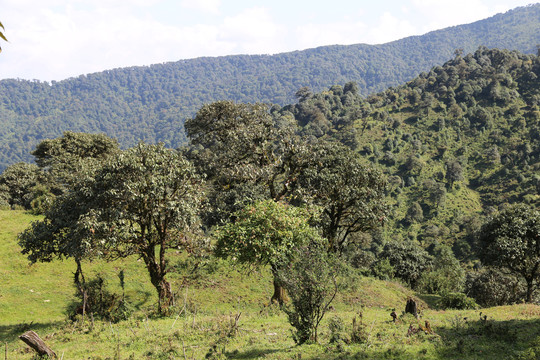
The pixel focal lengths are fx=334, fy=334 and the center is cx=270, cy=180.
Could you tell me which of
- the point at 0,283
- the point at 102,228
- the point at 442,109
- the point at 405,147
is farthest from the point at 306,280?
the point at 442,109

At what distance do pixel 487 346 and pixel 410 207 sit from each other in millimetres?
111236

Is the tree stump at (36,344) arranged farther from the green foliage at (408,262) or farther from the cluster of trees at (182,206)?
the green foliage at (408,262)

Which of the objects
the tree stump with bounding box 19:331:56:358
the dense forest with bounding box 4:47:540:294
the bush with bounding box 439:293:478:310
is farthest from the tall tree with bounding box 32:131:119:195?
the bush with bounding box 439:293:478:310

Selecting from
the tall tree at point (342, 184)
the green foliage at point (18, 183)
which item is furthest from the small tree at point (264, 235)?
the green foliage at point (18, 183)

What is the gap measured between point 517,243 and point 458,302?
10385 mm

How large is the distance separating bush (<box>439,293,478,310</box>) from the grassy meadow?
452cm

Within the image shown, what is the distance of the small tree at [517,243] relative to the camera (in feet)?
114

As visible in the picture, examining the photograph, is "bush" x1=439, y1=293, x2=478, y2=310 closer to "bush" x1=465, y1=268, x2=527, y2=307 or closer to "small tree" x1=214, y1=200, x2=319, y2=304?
"small tree" x1=214, y1=200, x2=319, y2=304

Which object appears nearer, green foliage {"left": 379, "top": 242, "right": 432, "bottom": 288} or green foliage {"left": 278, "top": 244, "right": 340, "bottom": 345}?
green foliage {"left": 278, "top": 244, "right": 340, "bottom": 345}

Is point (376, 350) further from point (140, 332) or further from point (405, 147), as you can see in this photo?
point (405, 147)

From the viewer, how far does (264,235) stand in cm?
2205

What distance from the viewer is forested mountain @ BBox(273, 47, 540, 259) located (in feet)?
384

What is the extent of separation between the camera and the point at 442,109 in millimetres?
167375

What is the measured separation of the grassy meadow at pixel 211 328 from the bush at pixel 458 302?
4.52 meters
